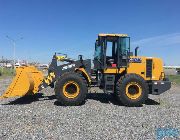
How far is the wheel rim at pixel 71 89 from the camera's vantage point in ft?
45.5

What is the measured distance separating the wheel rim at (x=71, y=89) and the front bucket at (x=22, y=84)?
1.49m

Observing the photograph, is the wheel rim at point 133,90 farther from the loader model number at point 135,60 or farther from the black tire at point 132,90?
the loader model number at point 135,60

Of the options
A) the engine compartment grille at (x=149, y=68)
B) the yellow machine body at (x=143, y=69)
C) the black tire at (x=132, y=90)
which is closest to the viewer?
the black tire at (x=132, y=90)

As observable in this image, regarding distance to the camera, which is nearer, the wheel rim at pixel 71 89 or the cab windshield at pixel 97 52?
the wheel rim at pixel 71 89

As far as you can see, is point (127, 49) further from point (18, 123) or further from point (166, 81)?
point (18, 123)

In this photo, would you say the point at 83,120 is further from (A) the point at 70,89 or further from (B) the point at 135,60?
(B) the point at 135,60

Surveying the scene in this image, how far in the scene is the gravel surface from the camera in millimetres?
8758

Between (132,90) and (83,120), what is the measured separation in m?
4.23

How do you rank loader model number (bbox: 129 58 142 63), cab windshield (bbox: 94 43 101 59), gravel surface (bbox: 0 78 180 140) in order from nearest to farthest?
gravel surface (bbox: 0 78 180 140) < loader model number (bbox: 129 58 142 63) < cab windshield (bbox: 94 43 101 59)

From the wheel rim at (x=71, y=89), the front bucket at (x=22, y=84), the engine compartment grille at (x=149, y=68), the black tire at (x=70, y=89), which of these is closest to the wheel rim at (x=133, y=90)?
the engine compartment grille at (x=149, y=68)

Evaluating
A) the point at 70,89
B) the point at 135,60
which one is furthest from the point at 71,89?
the point at 135,60

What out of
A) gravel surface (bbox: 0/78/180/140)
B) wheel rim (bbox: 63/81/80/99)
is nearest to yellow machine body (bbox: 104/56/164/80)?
gravel surface (bbox: 0/78/180/140)

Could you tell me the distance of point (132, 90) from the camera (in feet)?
46.3

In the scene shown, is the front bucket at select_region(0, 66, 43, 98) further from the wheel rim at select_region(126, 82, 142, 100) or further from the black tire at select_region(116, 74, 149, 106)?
the wheel rim at select_region(126, 82, 142, 100)
